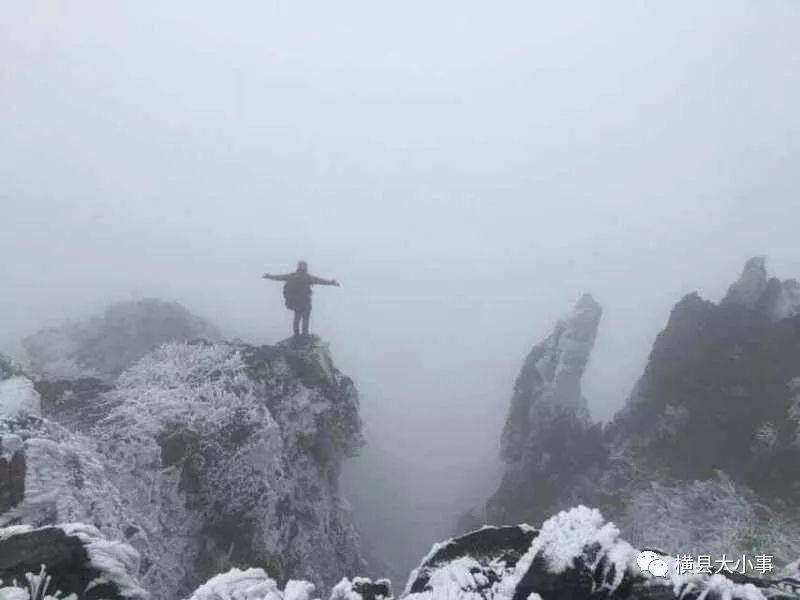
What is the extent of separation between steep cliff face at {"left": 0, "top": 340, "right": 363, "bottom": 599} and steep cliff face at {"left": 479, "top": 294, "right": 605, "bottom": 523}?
38.8 ft

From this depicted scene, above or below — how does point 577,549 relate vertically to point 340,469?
above

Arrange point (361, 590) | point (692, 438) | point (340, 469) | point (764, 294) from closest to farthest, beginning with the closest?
point (361, 590) → point (340, 469) → point (692, 438) → point (764, 294)

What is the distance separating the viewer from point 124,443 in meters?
17.0

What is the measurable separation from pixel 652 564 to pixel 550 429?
87.8ft

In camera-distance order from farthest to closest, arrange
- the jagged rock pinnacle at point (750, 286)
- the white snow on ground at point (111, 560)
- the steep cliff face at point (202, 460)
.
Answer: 1. the jagged rock pinnacle at point (750, 286)
2. the steep cliff face at point (202, 460)
3. the white snow on ground at point (111, 560)

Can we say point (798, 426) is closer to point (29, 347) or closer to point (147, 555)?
point (147, 555)

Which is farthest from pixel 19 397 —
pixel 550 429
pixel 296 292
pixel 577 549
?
pixel 550 429

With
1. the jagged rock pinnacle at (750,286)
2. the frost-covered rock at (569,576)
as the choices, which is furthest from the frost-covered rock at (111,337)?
the frost-covered rock at (569,576)

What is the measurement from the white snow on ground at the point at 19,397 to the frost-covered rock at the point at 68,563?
30.7 feet

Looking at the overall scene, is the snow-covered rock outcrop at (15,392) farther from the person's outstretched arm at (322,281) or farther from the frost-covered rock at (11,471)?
the person's outstretched arm at (322,281)

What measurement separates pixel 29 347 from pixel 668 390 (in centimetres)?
4122

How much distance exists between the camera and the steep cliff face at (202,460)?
14227 mm

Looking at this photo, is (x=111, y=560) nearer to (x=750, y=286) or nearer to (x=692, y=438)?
(x=692, y=438)

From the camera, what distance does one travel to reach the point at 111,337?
39594 millimetres
